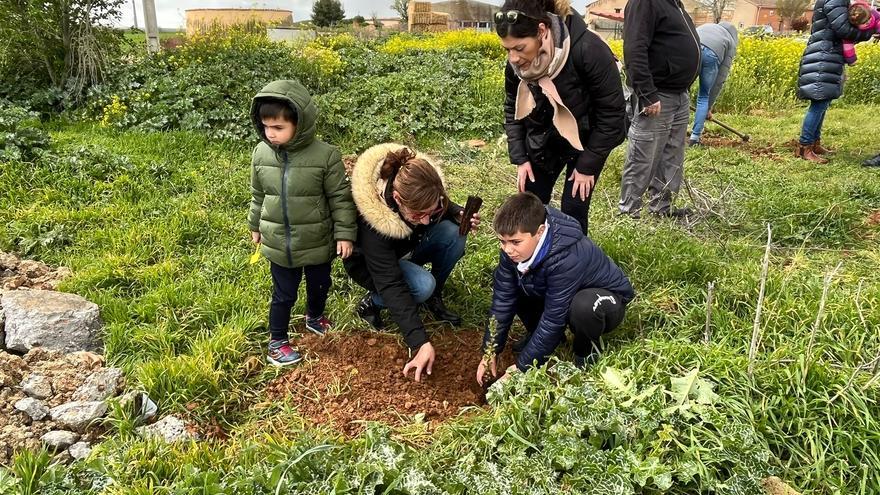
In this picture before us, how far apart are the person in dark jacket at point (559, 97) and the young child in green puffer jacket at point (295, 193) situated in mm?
1048

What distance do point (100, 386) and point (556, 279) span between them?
216 cm

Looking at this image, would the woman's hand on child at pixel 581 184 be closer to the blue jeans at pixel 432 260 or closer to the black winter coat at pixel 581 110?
the black winter coat at pixel 581 110

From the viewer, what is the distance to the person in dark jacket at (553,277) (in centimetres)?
249

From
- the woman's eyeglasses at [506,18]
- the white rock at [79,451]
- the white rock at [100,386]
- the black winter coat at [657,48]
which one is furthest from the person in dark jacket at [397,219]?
the black winter coat at [657,48]

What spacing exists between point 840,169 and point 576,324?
17.2 feet

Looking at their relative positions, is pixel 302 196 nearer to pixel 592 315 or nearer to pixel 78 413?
pixel 78 413

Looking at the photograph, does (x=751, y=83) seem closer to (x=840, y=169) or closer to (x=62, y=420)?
(x=840, y=169)

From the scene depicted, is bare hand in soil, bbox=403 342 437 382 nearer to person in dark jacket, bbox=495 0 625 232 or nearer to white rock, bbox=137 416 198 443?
white rock, bbox=137 416 198 443

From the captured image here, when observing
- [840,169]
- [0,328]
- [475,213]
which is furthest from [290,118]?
[840,169]

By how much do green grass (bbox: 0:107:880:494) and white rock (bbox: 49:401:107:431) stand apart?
193mm

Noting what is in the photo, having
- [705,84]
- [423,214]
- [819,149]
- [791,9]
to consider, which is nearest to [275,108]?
[423,214]

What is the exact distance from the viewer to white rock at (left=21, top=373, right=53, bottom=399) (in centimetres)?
261

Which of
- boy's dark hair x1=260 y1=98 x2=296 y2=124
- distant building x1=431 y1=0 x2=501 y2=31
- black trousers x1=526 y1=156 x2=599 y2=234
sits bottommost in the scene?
black trousers x1=526 y1=156 x2=599 y2=234

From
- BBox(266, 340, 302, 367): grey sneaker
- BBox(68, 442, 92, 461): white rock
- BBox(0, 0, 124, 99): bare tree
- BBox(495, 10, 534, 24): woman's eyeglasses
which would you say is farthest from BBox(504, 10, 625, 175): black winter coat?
BBox(0, 0, 124, 99): bare tree
